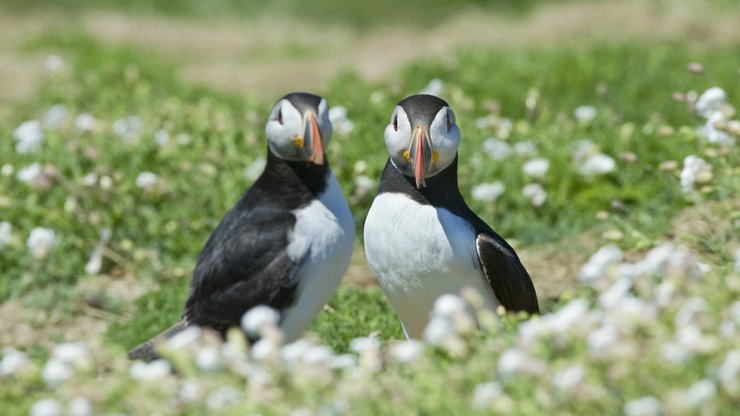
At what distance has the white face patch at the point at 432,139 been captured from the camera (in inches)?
181

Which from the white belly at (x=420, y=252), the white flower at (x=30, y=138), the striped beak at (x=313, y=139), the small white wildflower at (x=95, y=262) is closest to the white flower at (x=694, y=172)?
the white belly at (x=420, y=252)

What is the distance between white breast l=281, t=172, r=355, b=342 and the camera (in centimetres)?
494

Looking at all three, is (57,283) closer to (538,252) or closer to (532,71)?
(538,252)

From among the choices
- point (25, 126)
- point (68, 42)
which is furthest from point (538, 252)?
point (68, 42)

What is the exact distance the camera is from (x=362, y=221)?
7.34 m

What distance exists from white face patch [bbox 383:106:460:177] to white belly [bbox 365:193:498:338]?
0.50ft

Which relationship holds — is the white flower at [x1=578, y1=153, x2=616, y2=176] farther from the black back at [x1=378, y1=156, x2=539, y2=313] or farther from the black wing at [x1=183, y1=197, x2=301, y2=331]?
the black wing at [x1=183, y1=197, x2=301, y2=331]

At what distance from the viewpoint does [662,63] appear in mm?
10000

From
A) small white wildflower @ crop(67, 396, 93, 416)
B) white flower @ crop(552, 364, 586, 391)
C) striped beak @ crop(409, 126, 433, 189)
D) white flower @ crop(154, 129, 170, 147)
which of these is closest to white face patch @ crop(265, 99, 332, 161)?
striped beak @ crop(409, 126, 433, 189)

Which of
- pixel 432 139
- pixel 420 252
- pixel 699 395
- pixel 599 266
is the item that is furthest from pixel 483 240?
pixel 699 395

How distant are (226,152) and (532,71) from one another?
302cm

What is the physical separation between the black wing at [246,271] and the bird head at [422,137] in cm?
61

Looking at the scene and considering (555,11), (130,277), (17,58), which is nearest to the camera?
(130,277)

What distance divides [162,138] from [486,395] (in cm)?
512
